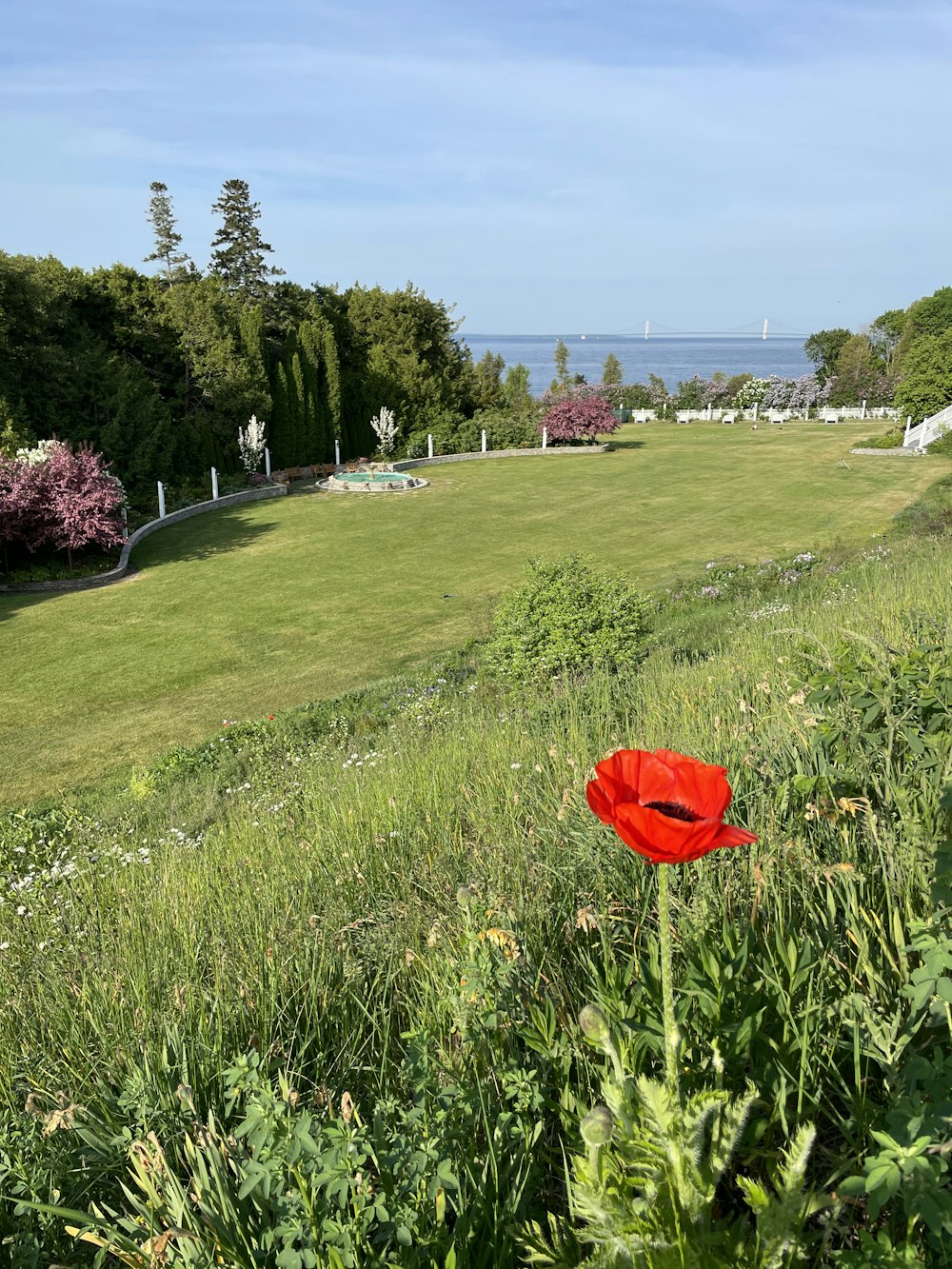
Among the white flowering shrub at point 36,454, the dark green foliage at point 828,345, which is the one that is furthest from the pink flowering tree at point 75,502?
the dark green foliage at point 828,345

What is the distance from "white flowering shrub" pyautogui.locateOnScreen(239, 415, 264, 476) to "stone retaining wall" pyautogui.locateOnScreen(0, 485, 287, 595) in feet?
3.90

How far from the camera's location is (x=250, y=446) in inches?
A: 925

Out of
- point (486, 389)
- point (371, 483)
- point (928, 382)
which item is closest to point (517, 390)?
point (486, 389)

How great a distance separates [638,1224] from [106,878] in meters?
3.07

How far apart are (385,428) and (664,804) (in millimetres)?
28029

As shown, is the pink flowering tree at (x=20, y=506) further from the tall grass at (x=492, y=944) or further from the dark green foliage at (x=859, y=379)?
the dark green foliage at (x=859, y=379)

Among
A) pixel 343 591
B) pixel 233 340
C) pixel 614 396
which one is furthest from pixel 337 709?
pixel 614 396

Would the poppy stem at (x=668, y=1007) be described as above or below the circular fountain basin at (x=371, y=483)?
below

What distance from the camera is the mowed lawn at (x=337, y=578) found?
358 inches

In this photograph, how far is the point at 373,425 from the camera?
2778 centimetres

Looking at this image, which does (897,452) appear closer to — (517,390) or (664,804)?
(517,390)

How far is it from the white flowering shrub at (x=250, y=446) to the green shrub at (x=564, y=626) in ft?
58.0

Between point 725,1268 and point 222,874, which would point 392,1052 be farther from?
point 222,874

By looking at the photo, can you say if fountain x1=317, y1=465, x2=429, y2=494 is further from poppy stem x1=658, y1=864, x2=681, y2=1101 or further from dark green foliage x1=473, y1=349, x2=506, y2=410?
poppy stem x1=658, y1=864, x2=681, y2=1101
